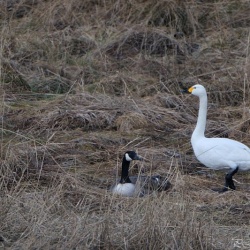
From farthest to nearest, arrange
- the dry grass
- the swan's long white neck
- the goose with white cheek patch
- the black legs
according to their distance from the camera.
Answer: the swan's long white neck → the black legs → the goose with white cheek patch → the dry grass

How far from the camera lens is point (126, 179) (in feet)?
26.9

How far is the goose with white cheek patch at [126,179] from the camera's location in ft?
25.6

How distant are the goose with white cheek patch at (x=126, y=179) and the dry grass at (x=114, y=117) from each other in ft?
0.44

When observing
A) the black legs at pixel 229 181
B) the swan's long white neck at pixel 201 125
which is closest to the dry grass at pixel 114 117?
the black legs at pixel 229 181

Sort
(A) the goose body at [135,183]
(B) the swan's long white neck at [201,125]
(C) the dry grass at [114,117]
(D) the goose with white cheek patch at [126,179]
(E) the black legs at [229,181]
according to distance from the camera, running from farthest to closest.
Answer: (B) the swan's long white neck at [201,125], (E) the black legs at [229,181], (D) the goose with white cheek patch at [126,179], (A) the goose body at [135,183], (C) the dry grass at [114,117]

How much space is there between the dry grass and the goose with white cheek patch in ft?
0.44

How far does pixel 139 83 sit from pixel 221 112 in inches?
49.2

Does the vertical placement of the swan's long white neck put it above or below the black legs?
above

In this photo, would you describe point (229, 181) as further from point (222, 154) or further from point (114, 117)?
point (114, 117)

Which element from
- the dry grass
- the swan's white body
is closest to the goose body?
the dry grass

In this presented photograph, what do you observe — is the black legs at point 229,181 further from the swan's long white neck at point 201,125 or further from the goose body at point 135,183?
the swan's long white neck at point 201,125

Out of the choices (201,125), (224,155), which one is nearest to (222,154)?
(224,155)

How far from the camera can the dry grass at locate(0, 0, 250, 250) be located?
621cm

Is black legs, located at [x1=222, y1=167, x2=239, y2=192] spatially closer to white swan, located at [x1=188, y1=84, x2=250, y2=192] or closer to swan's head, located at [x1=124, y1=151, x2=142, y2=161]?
white swan, located at [x1=188, y1=84, x2=250, y2=192]
